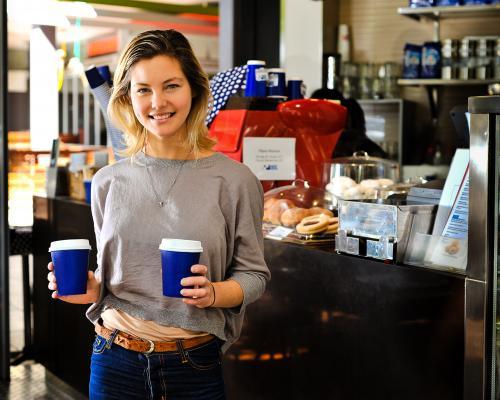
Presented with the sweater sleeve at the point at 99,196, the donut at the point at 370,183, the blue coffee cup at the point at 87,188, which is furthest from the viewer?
the blue coffee cup at the point at 87,188

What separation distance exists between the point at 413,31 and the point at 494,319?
5.15 metres

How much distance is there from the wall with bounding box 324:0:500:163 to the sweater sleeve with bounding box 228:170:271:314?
492 centimetres

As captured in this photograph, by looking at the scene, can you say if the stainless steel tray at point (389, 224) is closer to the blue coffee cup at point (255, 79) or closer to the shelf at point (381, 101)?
the blue coffee cup at point (255, 79)

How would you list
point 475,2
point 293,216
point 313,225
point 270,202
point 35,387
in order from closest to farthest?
point 313,225 < point 293,216 < point 270,202 < point 35,387 < point 475,2

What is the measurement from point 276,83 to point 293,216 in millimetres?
849

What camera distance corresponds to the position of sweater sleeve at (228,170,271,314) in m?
1.78

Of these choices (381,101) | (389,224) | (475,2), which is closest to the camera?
(389,224)

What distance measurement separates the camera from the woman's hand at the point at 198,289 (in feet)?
5.18

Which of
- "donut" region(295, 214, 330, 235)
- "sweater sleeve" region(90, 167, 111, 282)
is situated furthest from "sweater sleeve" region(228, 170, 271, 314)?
"donut" region(295, 214, 330, 235)

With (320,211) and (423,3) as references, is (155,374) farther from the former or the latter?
(423,3)

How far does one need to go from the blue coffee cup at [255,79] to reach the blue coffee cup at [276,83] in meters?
0.04

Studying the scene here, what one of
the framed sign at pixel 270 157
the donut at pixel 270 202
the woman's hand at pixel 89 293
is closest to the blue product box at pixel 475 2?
the framed sign at pixel 270 157

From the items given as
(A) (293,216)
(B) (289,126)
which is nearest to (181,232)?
(A) (293,216)

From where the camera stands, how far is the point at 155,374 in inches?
69.0
